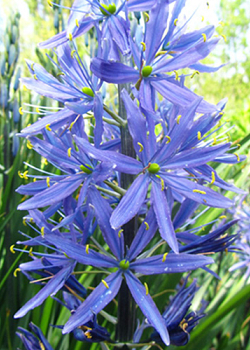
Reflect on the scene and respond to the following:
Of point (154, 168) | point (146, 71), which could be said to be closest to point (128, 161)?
point (154, 168)

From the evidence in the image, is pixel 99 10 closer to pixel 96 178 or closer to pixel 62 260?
pixel 96 178

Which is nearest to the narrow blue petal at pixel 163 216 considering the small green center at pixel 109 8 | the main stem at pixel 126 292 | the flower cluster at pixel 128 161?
the flower cluster at pixel 128 161

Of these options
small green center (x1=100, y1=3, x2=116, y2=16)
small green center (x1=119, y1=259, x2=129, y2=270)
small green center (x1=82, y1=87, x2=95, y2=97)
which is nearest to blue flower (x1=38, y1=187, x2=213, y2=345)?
small green center (x1=119, y1=259, x2=129, y2=270)

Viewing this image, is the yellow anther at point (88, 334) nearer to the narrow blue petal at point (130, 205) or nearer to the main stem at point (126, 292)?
the main stem at point (126, 292)

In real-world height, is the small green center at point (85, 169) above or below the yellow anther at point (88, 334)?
above

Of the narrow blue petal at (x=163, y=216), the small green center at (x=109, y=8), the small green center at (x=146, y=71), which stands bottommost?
the narrow blue petal at (x=163, y=216)

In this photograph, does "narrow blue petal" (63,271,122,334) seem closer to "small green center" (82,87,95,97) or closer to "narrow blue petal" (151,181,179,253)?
"narrow blue petal" (151,181,179,253)

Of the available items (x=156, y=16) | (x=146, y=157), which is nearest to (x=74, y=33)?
(x=156, y=16)
